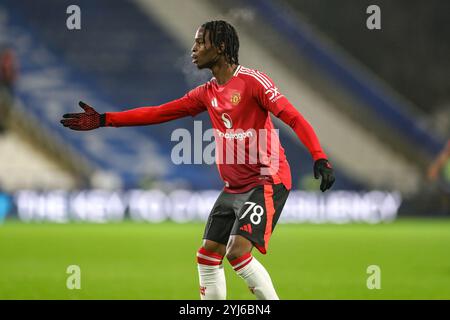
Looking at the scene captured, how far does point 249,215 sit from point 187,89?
18772mm

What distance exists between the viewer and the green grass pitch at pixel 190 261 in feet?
26.2

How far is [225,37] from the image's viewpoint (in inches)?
231

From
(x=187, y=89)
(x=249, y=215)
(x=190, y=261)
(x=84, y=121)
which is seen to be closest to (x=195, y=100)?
(x=84, y=121)

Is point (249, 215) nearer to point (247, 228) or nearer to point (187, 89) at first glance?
point (247, 228)

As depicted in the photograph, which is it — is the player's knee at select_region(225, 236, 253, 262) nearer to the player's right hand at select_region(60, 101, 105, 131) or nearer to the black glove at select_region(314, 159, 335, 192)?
the black glove at select_region(314, 159, 335, 192)

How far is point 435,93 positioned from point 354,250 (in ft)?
44.6

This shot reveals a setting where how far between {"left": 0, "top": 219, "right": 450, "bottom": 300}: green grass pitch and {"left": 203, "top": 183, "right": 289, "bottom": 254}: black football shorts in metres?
1.85

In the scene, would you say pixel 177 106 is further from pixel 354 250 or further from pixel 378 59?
pixel 378 59

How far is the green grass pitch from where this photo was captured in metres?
7.99

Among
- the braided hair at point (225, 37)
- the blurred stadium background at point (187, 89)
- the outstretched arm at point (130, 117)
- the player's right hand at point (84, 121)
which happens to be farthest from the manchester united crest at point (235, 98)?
the blurred stadium background at point (187, 89)

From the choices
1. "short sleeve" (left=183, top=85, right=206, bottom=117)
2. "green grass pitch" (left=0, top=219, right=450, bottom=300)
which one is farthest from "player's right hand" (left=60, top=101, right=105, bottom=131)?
"green grass pitch" (left=0, top=219, right=450, bottom=300)

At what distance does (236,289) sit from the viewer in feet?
27.2

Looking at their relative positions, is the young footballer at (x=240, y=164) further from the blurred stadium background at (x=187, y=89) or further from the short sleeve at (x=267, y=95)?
the blurred stadium background at (x=187, y=89)

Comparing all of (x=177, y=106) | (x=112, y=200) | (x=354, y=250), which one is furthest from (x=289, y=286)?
(x=112, y=200)
